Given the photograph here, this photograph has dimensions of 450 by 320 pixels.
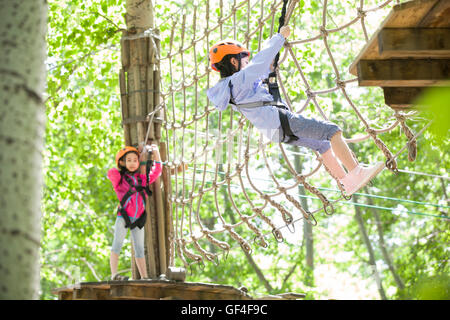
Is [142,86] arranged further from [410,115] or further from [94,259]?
[94,259]


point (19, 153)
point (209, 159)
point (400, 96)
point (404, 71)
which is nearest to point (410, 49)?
point (404, 71)

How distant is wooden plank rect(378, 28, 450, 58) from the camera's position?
1736mm

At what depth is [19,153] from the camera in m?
0.85

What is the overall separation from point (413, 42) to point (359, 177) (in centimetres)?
108

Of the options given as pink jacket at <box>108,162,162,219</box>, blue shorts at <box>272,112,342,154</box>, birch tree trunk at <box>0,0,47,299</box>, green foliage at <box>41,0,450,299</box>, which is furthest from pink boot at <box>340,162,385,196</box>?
birch tree trunk at <box>0,0,47,299</box>

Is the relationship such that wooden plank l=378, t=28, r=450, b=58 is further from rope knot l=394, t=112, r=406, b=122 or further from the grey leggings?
the grey leggings

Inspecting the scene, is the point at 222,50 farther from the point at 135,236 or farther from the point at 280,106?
the point at 135,236

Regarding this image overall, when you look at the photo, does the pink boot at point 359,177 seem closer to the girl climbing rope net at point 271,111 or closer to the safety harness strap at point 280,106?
the girl climbing rope net at point 271,111

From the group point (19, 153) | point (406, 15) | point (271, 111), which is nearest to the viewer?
point (19, 153)

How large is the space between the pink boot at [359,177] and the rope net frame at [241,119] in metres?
0.07

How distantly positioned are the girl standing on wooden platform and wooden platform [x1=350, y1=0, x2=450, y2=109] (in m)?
2.23

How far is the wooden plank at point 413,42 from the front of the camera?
174 cm
